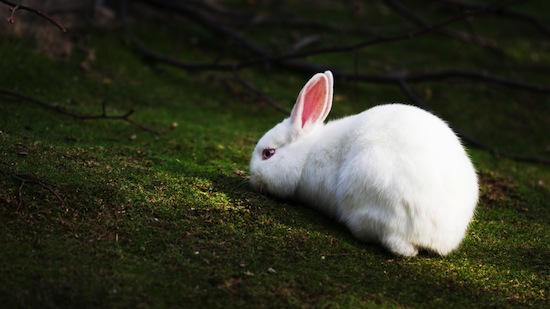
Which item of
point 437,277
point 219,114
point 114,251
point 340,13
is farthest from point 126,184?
point 340,13

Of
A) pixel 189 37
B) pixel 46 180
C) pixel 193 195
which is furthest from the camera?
pixel 189 37

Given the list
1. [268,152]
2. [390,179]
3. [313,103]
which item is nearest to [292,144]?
[268,152]

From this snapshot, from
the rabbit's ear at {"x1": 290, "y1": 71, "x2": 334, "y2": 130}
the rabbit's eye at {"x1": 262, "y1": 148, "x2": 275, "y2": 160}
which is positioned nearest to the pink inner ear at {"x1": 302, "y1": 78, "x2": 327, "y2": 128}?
the rabbit's ear at {"x1": 290, "y1": 71, "x2": 334, "y2": 130}

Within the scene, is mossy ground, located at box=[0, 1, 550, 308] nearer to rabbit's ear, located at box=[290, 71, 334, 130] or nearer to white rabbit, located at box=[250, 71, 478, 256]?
white rabbit, located at box=[250, 71, 478, 256]

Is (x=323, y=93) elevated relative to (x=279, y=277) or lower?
elevated

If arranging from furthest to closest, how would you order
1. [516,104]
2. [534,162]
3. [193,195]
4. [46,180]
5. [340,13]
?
[340,13], [516,104], [534,162], [193,195], [46,180]

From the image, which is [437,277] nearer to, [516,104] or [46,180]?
[46,180]
